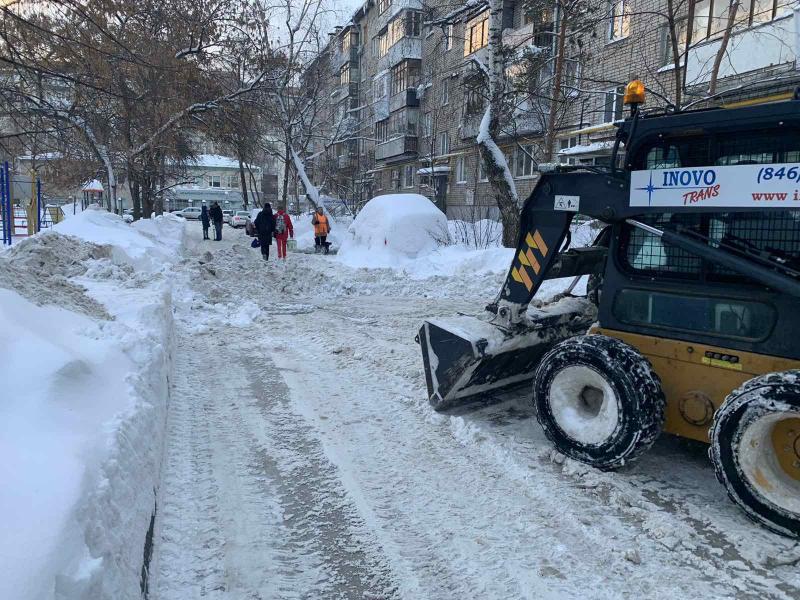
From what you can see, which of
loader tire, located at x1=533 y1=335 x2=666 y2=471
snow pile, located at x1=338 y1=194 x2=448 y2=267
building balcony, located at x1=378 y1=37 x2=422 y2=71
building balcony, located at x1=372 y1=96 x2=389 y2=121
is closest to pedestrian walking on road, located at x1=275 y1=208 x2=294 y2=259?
snow pile, located at x1=338 y1=194 x2=448 y2=267

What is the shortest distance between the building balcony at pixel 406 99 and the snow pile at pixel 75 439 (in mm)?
33491

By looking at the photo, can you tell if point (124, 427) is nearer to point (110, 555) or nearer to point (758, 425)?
point (110, 555)

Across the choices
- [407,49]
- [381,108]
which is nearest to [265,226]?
[407,49]

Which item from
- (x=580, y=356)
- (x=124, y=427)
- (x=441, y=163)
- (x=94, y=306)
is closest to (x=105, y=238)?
(x=94, y=306)

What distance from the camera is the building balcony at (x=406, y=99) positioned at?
37.0 m

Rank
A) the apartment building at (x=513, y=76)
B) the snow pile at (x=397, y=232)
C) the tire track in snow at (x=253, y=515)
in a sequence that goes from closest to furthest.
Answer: the tire track in snow at (x=253, y=515)
the apartment building at (x=513, y=76)
the snow pile at (x=397, y=232)

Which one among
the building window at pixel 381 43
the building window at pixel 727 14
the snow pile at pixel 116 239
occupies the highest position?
the building window at pixel 381 43

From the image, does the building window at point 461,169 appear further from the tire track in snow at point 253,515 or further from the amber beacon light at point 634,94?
the amber beacon light at point 634,94

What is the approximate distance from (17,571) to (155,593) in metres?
1.21

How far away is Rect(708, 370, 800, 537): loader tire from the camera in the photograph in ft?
11.0

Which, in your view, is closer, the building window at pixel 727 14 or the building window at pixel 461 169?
the building window at pixel 727 14

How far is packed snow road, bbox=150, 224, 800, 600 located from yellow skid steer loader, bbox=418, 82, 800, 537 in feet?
1.19

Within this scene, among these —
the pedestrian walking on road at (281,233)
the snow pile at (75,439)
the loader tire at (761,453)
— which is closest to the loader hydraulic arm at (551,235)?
the loader tire at (761,453)

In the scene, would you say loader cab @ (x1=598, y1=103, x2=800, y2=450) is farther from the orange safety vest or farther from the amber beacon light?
the orange safety vest
